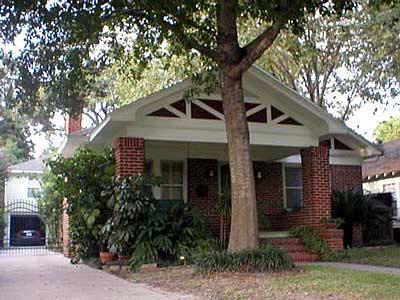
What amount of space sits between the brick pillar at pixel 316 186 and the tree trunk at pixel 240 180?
407cm

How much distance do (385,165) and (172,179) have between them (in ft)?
35.9

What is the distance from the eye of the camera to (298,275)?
32.7 feet

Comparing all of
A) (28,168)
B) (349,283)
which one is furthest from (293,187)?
(28,168)

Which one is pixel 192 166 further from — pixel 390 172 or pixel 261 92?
pixel 390 172

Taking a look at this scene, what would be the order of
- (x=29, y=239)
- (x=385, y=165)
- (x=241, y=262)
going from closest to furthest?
1. (x=241, y=262)
2. (x=385, y=165)
3. (x=29, y=239)

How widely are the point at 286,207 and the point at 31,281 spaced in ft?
31.1

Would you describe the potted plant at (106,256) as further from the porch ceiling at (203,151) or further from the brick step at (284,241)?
the brick step at (284,241)

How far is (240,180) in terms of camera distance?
440 inches

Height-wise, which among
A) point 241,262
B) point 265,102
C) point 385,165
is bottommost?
point 241,262

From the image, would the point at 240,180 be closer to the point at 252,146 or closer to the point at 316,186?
the point at 316,186

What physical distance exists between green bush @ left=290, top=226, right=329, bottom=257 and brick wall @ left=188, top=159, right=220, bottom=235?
9.48 feet

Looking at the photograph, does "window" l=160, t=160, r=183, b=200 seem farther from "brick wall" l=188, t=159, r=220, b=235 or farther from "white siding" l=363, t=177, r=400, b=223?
"white siding" l=363, t=177, r=400, b=223

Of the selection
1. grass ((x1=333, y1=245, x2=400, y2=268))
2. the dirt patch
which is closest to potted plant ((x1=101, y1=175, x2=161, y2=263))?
the dirt patch

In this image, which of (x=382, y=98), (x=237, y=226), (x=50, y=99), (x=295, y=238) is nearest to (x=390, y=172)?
(x=382, y=98)
